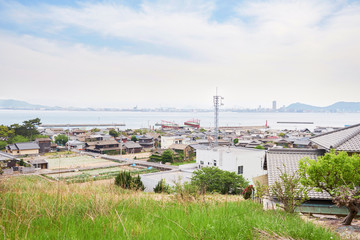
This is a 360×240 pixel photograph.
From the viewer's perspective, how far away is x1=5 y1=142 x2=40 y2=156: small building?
30.0 meters

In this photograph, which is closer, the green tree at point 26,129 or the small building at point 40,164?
the small building at point 40,164

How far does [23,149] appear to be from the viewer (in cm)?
3053

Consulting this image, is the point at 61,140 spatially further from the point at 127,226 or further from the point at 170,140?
the point at 127,226

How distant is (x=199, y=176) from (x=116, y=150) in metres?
24.7

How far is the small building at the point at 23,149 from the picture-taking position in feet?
98.5

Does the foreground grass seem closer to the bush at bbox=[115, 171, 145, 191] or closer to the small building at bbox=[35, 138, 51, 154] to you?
the bush at bbox=[115, 171, 145, 191]

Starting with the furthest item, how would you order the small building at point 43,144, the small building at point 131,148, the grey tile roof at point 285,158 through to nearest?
the small building at point 131,148 → the small building at point 43,144 → the grey tile roof at point 285,158

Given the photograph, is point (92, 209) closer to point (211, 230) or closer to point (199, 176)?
point (211, 230)

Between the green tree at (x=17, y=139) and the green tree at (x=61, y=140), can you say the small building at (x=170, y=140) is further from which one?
the green tree at (x=17, y=139)

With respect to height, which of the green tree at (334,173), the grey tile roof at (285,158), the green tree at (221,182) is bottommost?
the green tree at (221,182)

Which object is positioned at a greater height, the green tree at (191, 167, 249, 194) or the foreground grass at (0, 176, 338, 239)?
the foreground grass at (0, 176, 338, 239)

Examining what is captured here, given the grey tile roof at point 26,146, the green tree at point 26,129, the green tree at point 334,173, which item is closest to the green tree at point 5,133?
the green tree at point 26,129

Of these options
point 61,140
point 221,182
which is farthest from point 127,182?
point 61,140

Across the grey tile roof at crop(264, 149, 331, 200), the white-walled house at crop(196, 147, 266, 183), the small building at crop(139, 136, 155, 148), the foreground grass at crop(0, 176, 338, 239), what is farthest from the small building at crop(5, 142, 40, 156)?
the foreground grass at crop(0, 176, 338, 239)
